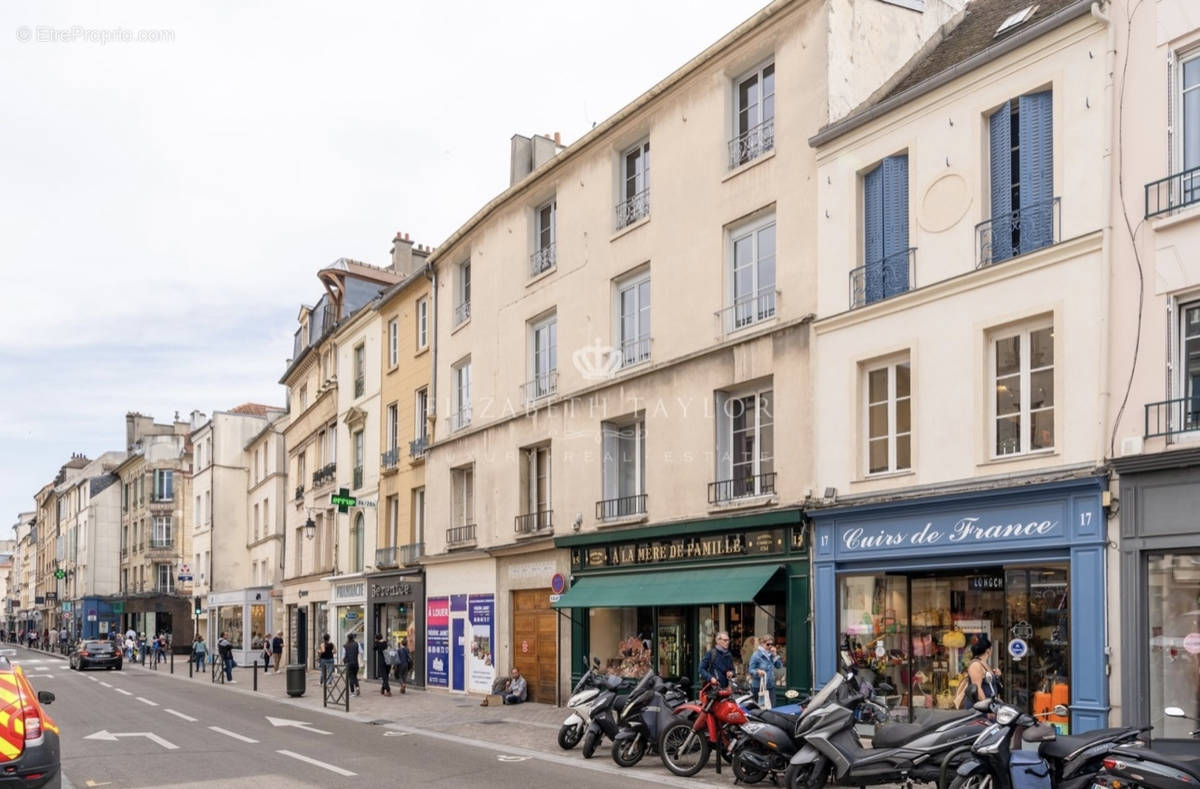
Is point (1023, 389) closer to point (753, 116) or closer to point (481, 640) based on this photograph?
point (753, 116)

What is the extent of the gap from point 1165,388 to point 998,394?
88.7 inches

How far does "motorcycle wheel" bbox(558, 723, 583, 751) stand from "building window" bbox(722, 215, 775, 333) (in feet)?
21.8

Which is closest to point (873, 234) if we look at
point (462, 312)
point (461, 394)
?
point (462, 312)

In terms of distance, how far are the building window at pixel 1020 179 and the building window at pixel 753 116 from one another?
447 cm

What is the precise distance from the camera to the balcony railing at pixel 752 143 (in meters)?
17.9

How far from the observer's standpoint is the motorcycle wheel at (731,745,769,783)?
469 inches

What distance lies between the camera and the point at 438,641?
27641 millimetres

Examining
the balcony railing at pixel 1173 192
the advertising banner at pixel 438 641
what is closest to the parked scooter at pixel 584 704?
the balcony railing at pixel 1173 192

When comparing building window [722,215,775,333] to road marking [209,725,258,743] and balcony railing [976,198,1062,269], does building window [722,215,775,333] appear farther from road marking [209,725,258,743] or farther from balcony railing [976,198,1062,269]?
road marking [209,725,258,743]

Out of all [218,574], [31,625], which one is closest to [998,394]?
[218,574]

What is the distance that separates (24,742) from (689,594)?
1048 cm

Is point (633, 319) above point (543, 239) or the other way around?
the other way around

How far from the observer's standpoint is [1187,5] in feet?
39.0

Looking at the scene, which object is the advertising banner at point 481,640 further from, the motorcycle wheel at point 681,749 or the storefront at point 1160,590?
the storefront at point 1160,590
